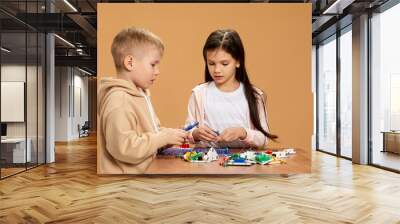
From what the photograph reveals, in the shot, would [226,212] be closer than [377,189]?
Yes

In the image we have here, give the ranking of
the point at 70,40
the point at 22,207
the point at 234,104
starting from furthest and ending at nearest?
the point at 70,40
the point at 22,207
the point at 234,104

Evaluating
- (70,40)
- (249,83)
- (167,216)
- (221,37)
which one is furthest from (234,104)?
(70,40)

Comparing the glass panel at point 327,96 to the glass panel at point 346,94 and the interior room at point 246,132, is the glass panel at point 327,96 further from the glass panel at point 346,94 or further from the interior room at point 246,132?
the glass panel at point 346,94

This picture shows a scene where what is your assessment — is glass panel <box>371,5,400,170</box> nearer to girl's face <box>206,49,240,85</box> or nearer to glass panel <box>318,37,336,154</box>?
glass panel <box>318,37,336,154</box>

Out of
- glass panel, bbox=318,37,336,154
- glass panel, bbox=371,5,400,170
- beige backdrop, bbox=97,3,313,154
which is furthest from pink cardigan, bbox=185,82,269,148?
glass panel, bbox=318,37,336,154

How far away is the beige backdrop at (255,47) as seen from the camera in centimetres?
303

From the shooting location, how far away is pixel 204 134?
96.3 inches

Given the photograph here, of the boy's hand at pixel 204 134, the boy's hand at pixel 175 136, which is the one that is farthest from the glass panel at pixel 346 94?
the boy's hand at pixel 175 136

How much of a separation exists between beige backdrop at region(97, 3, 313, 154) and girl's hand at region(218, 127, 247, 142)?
Answer: 0.39 meters

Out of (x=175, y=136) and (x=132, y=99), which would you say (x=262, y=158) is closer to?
(x=175, y=136)

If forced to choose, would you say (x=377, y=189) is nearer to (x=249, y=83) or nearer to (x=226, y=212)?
(x=226, y=212)

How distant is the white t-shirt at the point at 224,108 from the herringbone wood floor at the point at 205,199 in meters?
1.25

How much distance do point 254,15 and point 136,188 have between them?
4.23 m

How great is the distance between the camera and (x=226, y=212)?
5.28 meters
